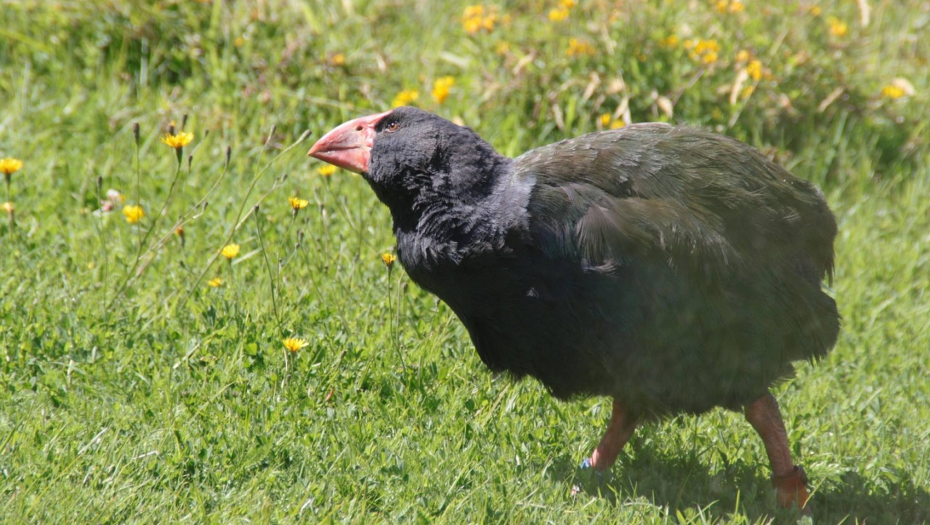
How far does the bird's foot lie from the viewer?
3.13 meters

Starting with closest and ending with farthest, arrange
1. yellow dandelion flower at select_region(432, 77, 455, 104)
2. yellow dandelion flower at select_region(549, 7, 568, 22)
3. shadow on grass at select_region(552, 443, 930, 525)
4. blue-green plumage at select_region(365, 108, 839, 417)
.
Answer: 1. blue-green plumage at select_region(365, 108, 839, 417)
2. shadow on grass at select_region(552, 443, 930, 525)
3. yellow dandelion flower at select_region(432, 77, 455, 104)
4. yellow dandelion flower at select_region(549, 7, 568, 22)

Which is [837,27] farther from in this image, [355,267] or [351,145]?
[351,145]

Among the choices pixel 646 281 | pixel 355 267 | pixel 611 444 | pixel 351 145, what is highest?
pixel 351 145

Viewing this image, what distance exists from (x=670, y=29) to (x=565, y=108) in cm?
70

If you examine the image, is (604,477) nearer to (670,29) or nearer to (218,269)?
(218,269)

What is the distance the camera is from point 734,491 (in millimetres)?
3178

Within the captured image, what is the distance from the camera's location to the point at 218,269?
380 centimetres

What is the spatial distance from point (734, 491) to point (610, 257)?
38.6 inches

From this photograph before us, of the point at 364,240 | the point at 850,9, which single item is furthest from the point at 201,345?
the point at 850,9

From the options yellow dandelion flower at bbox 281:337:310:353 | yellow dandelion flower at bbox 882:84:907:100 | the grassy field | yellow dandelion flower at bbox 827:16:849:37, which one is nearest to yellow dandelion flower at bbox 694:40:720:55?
the grassy field

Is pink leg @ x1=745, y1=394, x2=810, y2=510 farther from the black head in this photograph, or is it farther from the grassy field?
the black head

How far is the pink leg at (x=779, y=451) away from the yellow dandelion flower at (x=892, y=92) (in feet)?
8.98

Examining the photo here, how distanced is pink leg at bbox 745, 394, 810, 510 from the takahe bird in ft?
0.28

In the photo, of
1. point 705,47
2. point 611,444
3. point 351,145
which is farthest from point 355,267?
point 705,47
